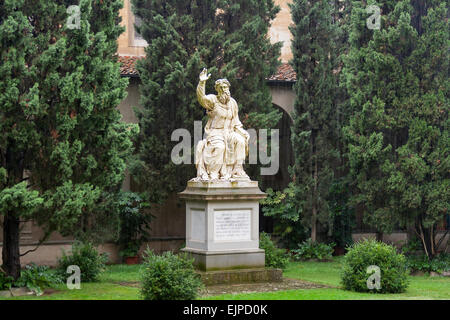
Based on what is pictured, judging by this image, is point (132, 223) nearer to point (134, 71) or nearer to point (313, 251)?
point (134, 71)

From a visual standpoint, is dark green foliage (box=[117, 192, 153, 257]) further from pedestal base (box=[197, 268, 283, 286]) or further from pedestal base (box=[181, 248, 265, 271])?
pedestal base (box=[197, 268, 283, 286])

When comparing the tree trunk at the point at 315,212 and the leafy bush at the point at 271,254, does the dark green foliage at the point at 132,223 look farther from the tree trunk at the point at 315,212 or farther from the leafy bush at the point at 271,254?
the tree trunk at the point at 315,212

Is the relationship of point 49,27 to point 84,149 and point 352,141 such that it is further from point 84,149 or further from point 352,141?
point 352,141

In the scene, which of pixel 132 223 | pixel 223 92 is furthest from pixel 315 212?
pixel 223 92

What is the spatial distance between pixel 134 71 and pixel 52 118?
8173 millimetres

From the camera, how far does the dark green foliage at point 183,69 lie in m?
19.2

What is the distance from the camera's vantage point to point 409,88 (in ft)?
59.3

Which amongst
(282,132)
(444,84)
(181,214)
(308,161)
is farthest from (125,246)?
(444,84)

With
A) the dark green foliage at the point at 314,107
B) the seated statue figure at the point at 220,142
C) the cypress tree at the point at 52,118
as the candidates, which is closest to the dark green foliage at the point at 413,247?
the dark green foliage at the point at 314,107

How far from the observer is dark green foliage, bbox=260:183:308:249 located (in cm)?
2102

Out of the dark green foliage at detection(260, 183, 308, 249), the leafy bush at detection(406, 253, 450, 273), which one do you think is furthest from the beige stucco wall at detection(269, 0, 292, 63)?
the leafy bush at detection(406, 253, 450, 273)

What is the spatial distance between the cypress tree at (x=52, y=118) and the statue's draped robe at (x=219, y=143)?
1.67m

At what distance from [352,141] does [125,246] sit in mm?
7061

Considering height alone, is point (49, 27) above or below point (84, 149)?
above
